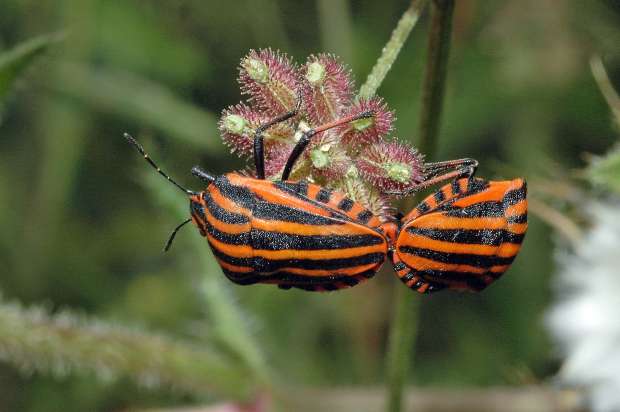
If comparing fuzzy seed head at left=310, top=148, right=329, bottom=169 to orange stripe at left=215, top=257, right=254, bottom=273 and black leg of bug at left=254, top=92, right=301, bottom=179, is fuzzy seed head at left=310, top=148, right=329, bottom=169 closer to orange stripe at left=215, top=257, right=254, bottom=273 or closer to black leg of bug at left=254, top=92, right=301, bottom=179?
black leg of bug at left=254, top=92, right=301, bottom=179

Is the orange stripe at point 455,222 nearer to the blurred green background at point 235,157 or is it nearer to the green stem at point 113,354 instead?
the green stem at point 113,354

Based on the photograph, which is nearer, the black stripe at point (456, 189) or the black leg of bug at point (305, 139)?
the black leg of bug at point (305, 139)

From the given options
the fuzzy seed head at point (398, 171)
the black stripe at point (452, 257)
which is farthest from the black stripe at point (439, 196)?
the fuzzy seed head at point (398, 171)

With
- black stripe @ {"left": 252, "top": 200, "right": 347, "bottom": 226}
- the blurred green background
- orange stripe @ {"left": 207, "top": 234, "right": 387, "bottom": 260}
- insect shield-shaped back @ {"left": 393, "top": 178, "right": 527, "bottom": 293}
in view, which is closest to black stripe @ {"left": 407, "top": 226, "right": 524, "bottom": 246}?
insect shield-shaped back @ {"left": 393, "top": 178, "right": 527, "bottom": 293}

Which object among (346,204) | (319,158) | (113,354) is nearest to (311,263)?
(346,204)

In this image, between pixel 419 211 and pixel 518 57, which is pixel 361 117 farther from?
pixel 518 57

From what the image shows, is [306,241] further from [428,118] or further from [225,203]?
[428,118]

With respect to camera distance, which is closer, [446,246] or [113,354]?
[446,246]
